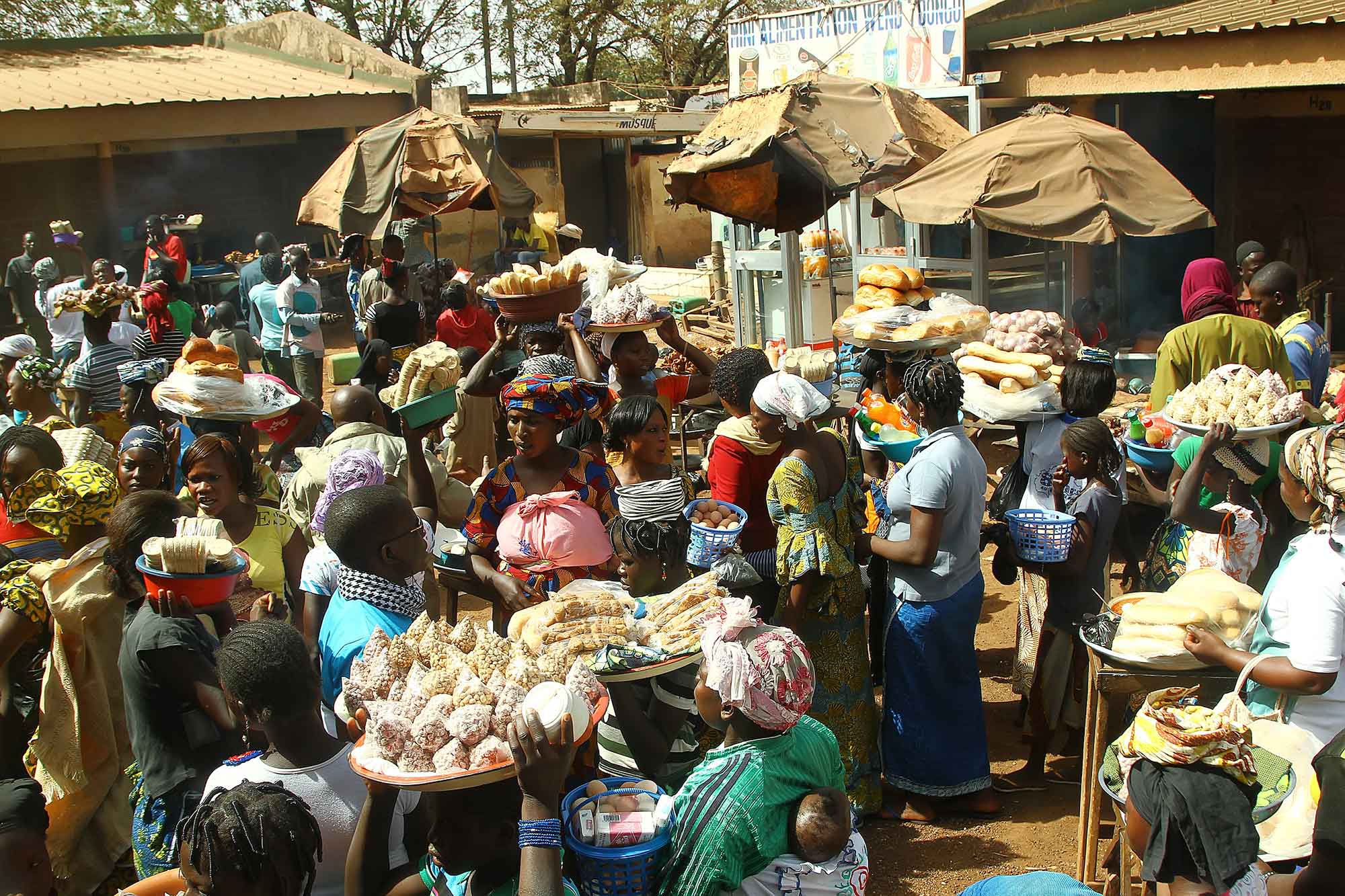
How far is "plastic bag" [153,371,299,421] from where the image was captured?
5754 mm

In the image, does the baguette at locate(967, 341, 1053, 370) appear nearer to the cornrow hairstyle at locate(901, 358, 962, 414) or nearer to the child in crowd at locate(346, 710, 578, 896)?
the cornrow hairstyle at locate(901, 358, 962, 414)

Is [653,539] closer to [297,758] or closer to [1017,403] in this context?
[297,758]

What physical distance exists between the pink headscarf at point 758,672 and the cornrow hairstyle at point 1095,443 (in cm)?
238

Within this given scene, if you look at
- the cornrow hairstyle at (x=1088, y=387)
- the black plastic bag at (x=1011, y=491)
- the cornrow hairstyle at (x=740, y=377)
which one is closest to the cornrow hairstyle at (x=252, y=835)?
the cornrow hairstyle at (x=740, y=377)

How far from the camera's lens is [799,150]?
802cm

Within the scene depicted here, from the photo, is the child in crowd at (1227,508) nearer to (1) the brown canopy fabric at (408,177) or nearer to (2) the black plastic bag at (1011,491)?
(2) the black plastic bag at (1011,491)

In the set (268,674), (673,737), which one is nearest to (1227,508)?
(673,737)

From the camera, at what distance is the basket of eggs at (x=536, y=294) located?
666cm

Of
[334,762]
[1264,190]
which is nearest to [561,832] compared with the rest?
[334,762]

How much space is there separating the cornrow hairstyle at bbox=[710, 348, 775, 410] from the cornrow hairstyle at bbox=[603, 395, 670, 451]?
A: 35cm

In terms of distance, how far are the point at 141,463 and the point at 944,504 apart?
138 inches

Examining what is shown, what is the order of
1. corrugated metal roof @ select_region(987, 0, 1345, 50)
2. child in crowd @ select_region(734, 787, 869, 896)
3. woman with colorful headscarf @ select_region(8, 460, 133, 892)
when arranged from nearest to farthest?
child in crowd @ select_region(734, 787, 869, 896)
woman with colorful headscarf @ select_region(8, 460, 133, 892)
corrugated metal roof @ select_region(987, 0, 1345, 50)

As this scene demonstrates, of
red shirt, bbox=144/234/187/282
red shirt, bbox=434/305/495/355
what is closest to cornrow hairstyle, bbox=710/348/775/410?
red shirt, bbox=434/305/495/355

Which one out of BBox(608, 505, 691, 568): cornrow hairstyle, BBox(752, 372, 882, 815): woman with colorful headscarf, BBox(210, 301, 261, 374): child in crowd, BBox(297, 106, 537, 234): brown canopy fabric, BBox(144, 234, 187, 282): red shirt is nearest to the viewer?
BBox(608, 505, 691, 568): cornrow hairstyle
